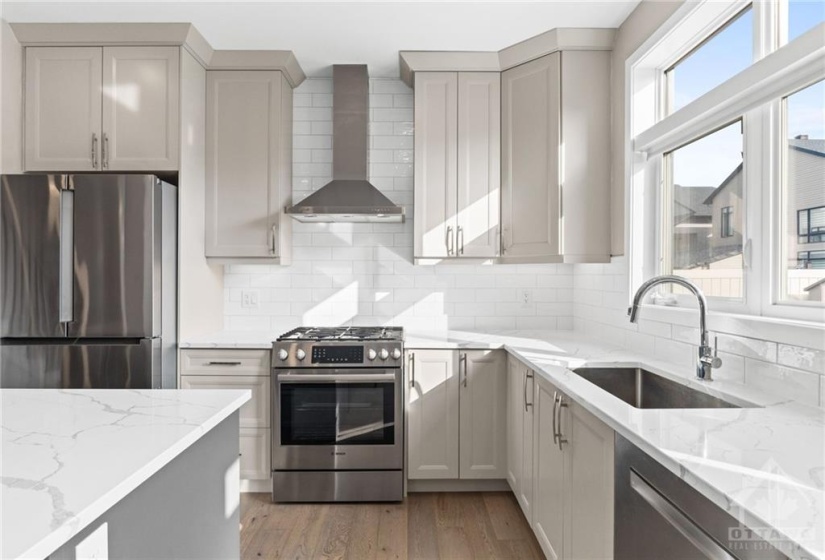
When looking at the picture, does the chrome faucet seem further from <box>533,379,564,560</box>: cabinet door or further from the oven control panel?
the oven control panel

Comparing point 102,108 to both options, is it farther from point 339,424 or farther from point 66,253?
point 339,424

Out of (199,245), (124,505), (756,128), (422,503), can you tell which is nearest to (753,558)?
(124,505)

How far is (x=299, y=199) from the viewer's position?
11.2 ft

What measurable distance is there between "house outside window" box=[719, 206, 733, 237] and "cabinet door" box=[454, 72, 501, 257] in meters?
1.28

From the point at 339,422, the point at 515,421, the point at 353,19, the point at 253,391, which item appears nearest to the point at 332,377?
the point at 339,422

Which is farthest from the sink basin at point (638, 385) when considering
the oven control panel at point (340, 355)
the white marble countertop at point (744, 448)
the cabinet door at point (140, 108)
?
the cabinet door at point (140, 108)

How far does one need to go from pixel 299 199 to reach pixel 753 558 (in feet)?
10.3

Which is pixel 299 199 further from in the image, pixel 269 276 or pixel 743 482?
pixel 743 482

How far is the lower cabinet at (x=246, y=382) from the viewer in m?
2.77

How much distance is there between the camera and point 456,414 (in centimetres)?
282

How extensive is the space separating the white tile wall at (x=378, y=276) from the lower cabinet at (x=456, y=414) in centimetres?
65

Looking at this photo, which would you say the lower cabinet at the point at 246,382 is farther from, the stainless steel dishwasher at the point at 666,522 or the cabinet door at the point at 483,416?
the stainless steel dishwasher at the point at 666,522

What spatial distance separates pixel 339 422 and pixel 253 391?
1.75 ft

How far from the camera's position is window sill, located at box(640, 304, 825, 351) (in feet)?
4.70
